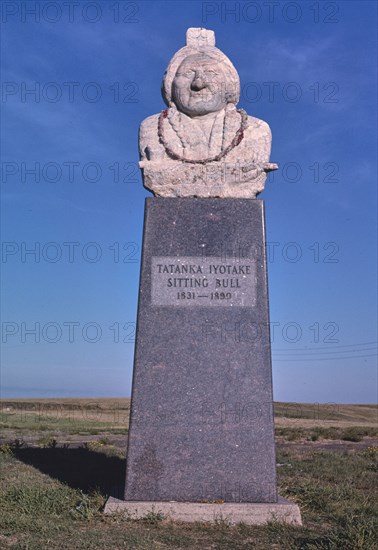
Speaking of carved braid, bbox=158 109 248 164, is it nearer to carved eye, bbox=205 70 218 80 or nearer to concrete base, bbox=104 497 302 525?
carved eye, bbox=205 70 218 80

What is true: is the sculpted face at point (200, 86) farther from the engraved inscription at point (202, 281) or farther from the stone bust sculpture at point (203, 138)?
the engraved inscription at point (202, 281)

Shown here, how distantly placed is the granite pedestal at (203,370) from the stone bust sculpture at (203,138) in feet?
1.79

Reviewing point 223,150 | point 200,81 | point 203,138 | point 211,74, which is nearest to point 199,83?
point 200,81

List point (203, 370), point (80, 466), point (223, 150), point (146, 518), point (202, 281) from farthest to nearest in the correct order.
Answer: point (80, 466) < point (223, 150) < point (202, 281) < point (203, 370) < point (146, 518)

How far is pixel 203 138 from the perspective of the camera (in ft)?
26.5

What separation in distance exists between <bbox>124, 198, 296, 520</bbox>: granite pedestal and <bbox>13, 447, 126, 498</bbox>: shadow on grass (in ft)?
2.46

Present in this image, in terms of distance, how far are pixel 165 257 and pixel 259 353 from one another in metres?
1.44

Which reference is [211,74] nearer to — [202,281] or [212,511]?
[202,281]

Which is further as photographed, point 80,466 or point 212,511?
point 80,466

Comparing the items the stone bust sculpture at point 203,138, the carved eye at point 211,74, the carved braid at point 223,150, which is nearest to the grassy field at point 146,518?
the stone bust sculpture at point 203,138

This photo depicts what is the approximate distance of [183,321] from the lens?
7387mm

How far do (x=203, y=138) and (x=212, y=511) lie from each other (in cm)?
410

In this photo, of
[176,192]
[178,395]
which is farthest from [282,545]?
[176,192]

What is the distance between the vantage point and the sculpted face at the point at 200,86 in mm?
8062
